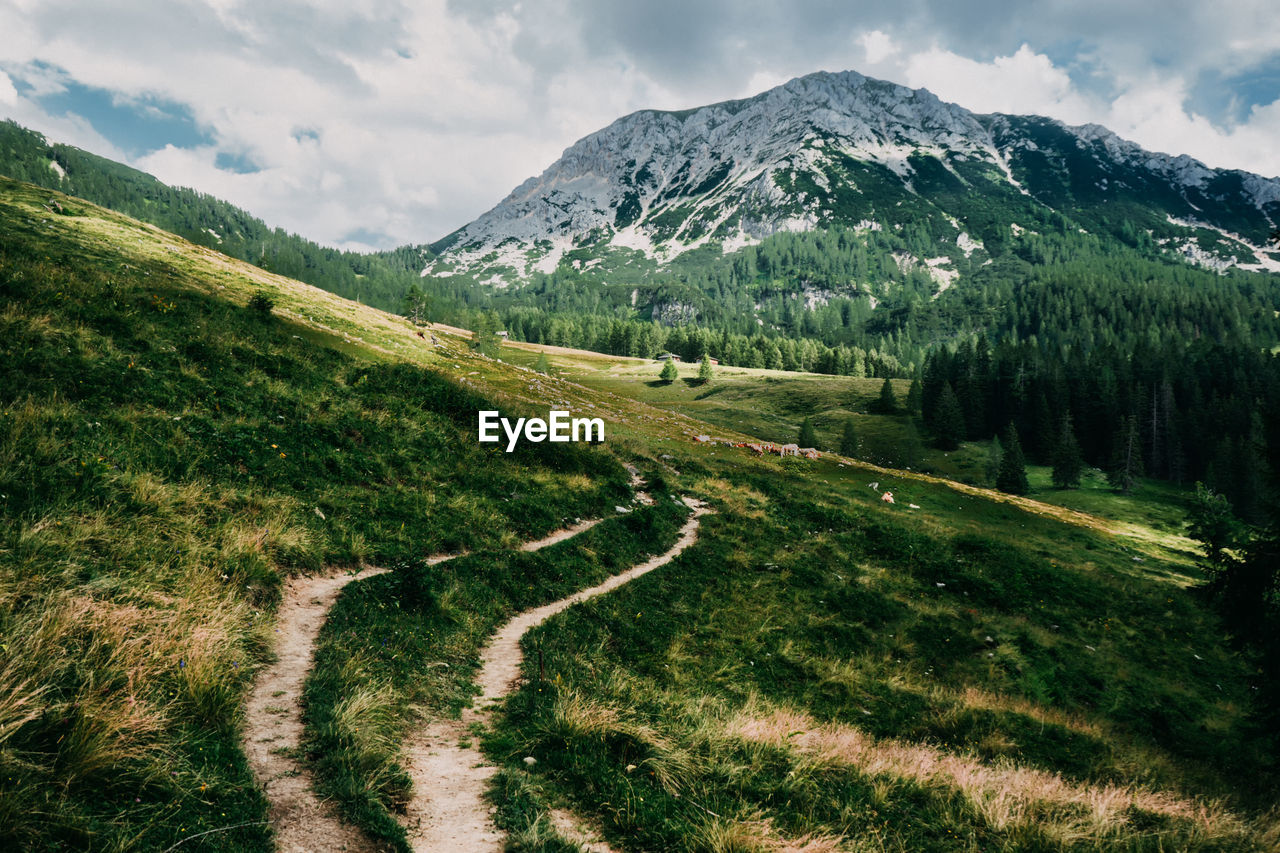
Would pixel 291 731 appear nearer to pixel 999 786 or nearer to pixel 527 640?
pixel 527 640

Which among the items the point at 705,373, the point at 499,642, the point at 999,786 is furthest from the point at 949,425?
the point at 499,642

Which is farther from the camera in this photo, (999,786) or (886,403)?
(886,403)

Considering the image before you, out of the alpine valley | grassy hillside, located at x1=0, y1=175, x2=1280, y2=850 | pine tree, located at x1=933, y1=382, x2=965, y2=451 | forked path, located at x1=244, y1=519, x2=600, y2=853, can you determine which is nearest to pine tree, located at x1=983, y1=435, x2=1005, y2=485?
pine tree, located at x1=933, y1=382, x2=965, y2=451

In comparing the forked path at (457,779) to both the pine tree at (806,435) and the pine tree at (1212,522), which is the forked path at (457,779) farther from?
the pine tree at (806,435)

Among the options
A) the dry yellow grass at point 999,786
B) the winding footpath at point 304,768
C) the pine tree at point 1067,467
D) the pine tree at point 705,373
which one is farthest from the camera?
the pine tree at point 705,373

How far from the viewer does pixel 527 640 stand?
39.8 ft

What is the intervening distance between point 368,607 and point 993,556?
3136 centimetres

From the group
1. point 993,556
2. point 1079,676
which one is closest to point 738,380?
point 993,556

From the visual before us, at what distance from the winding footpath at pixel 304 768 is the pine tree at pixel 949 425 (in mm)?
115088

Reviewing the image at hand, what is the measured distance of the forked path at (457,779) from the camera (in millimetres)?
6000

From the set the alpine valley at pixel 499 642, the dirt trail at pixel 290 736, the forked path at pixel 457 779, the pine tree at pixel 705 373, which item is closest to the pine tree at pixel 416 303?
the pine tree at pixel 705 373

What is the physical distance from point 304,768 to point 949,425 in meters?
121

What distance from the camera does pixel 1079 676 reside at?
1986 centimetres

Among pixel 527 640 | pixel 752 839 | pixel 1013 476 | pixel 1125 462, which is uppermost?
pixel 1125 462
